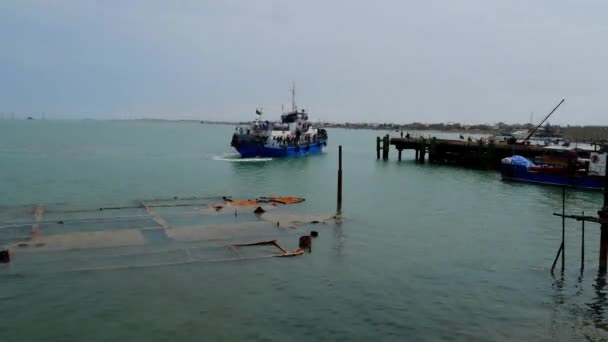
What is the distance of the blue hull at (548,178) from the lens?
44719mm

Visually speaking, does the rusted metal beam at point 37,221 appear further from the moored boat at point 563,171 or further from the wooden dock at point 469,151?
the wooden dock at point 469,151

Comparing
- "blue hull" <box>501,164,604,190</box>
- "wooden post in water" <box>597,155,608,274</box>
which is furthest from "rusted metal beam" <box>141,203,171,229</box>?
"blue hull" <box>501,164,604,190</box>

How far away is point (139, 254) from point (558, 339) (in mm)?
15372

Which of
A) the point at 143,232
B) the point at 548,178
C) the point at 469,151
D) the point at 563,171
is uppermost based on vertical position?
the point at 469,151

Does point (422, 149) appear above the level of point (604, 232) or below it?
above

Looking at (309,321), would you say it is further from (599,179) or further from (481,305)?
(599,179)

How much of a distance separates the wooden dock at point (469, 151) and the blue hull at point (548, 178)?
10227 mm

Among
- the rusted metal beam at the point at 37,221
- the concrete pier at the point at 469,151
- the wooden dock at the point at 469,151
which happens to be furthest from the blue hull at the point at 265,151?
the rusted metal beam at the point at 37,221

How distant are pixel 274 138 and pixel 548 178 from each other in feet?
126

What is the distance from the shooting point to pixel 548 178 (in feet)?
158

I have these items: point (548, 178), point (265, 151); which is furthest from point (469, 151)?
point (265, 151)

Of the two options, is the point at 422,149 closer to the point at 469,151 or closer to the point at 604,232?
the point at 469,151

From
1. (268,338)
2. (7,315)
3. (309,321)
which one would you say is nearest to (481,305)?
(309,321)

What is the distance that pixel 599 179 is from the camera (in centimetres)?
4425
